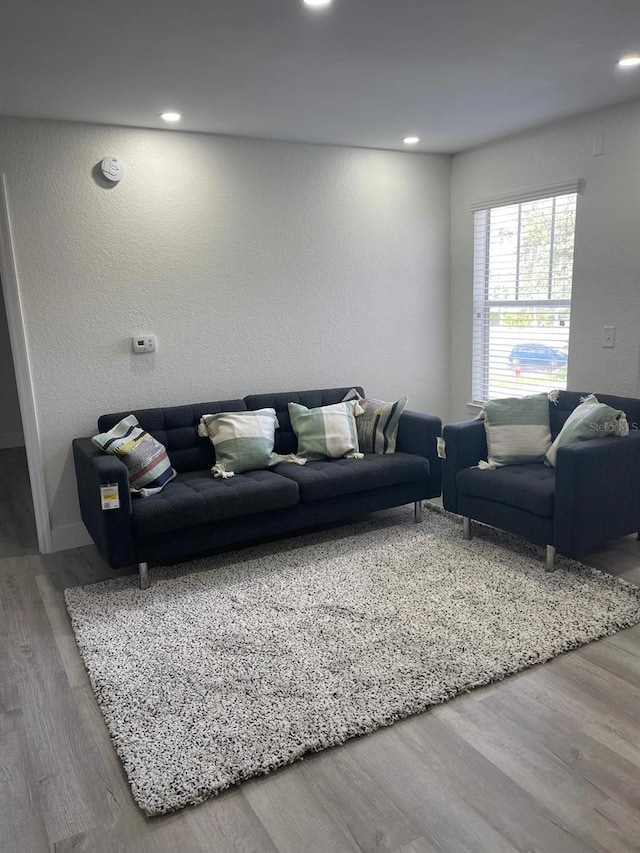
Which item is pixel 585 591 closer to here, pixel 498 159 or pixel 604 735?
pixel 604 735

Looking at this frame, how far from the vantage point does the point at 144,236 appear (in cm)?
404

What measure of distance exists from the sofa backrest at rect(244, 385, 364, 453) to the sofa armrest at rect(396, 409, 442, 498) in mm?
627

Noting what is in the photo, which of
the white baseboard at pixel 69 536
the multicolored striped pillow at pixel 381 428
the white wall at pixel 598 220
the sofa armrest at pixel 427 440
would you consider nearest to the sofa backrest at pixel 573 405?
the white wall at pixel 598 220

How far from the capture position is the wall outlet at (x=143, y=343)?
4082 mm

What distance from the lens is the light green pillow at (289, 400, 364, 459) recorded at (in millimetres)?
4203

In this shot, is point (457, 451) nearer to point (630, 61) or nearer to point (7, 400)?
point (630, 61)

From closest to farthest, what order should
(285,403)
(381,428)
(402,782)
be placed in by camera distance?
(402,782) → (381,428) → (285,403)

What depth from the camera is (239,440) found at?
3980 millimetres

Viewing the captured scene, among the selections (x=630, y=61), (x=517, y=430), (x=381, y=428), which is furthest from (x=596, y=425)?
(x=630, y=61)

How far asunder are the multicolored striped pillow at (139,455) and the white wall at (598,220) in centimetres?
263

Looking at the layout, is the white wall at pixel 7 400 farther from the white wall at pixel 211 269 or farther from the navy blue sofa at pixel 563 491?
the navy blue sofa at pixel 563 491

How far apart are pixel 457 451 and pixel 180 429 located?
167 centimetres

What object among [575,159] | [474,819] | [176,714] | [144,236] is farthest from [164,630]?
[575,159]

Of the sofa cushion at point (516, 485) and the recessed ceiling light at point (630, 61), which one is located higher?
the recessed ceiling light at point (630, 61)
